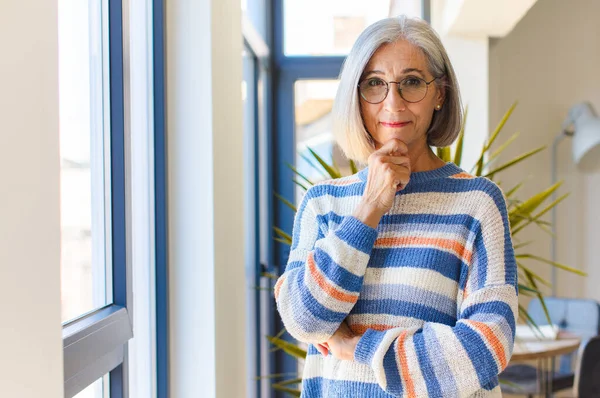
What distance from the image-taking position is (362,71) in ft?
4.21

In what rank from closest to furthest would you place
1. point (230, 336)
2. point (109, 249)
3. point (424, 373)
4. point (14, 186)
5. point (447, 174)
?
point (14, 186)
point (424, 373)
point (447, 174)
point (109, 249)
point (230, 336)

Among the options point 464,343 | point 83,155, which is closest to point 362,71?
point 464,343

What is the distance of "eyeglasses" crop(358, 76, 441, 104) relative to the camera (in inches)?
50.2

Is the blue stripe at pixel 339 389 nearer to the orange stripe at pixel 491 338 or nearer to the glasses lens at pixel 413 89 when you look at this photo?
the orange stripe at pixel 491 338

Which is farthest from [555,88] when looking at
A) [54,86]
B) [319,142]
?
[54,86]

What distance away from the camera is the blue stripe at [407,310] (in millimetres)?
1230

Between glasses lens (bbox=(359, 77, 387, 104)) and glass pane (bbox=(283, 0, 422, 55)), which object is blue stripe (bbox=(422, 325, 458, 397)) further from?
glass pane (bbox=(283, 0, 422, 55))

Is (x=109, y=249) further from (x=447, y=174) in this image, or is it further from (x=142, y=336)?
(x=447, y=174)

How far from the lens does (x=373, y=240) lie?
122 centimetres

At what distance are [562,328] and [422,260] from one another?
332 centimetres

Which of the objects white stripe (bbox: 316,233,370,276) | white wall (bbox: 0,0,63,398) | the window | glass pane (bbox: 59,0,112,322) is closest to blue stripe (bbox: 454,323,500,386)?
→ white stripe (bbox: 316,233,370,276)

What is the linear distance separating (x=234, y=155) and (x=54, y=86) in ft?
4.23

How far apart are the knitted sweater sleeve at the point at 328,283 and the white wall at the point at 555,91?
12.7 feet

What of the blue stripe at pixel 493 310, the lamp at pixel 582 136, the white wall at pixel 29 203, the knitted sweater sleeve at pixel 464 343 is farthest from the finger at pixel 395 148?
the lamp at pixel 582 136
